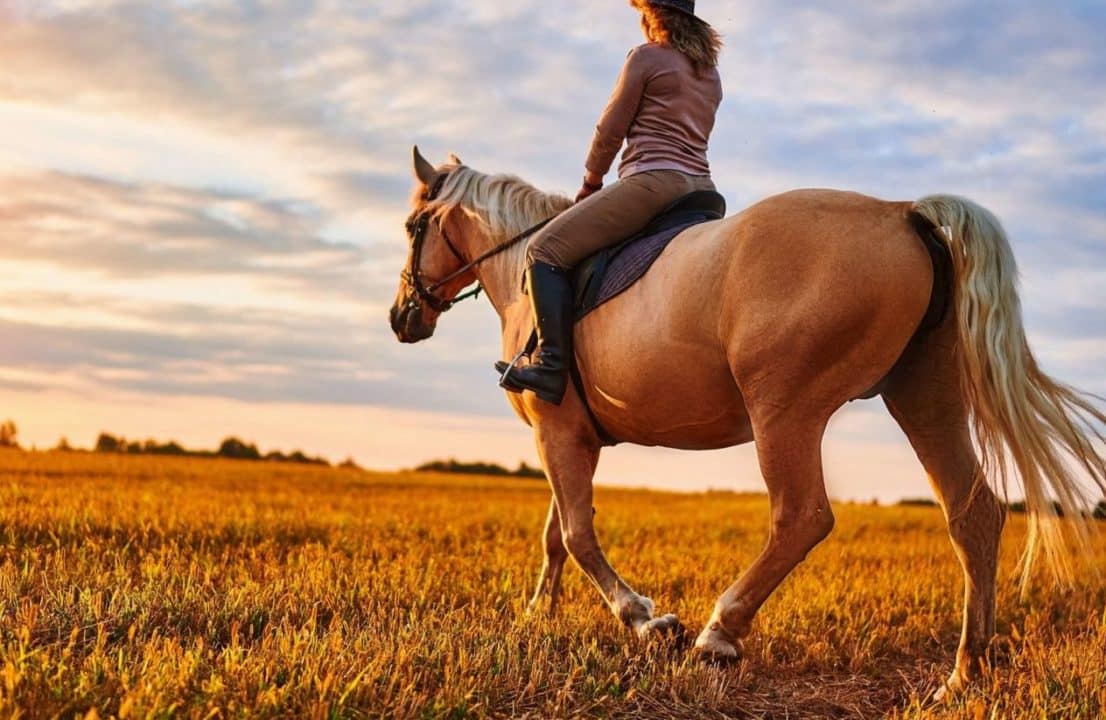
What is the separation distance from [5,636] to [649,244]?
12.2ft

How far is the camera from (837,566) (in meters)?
10.6

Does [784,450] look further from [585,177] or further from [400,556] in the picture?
[400,556]

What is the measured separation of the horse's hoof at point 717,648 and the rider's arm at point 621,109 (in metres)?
2.80

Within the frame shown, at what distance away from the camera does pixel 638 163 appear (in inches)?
233

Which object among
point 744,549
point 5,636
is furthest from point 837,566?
point 5,636

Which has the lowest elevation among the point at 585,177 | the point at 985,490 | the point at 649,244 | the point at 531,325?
the point at 985,490

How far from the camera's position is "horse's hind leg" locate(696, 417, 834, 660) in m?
4.96

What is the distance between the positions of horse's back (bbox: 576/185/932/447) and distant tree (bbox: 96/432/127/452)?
31702 mm

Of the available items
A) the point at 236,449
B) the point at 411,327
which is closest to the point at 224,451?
the point at 236,449

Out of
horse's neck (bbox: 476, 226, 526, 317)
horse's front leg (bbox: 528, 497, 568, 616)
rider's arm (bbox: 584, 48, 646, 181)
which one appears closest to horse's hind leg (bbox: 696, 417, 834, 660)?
horse's front leg (bbox: 528, 497, 568, 616)

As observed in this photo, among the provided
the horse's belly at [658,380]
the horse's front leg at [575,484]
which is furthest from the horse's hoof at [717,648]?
the horse's belly at [658,380]

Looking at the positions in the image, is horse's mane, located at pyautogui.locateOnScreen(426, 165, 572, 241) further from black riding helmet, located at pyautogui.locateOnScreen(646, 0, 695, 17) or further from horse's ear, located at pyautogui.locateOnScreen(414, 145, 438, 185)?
black riding helmet, located at pyautogui.locateOnScreen(646, 0, 695, 17)

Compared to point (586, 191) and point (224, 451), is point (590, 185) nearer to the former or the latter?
point (586, 191)

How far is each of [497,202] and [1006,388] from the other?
3.47 m
